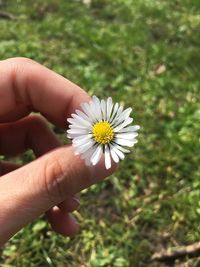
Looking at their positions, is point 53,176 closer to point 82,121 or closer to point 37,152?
point 82,121

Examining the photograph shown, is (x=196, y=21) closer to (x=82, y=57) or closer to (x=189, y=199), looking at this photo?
(x=82, y=57)

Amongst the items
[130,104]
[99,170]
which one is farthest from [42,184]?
[130,104]

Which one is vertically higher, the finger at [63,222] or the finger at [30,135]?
the finger at [30,135]

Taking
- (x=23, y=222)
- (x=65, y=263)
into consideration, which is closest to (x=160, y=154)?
(x=65, y=263)

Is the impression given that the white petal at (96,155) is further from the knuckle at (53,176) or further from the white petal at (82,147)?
the knuckle at (53,176)

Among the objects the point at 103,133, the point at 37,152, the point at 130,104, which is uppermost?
the point at 130,104

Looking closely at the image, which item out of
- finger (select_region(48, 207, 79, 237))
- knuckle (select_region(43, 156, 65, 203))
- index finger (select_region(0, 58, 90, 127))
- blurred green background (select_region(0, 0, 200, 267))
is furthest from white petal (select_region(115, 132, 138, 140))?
blurred green background (select_region(0, 0, 200, 267))

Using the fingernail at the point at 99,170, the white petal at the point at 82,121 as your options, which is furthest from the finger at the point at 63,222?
the white petal at the point at 82,121
